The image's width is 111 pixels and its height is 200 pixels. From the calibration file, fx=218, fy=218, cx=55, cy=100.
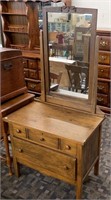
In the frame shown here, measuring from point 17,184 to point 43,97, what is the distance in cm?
82

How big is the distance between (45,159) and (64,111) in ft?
1.38

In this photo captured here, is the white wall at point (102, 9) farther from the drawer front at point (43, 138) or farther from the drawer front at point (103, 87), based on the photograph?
the drawer front at point (43, 138)

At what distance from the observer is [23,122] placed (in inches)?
66.4

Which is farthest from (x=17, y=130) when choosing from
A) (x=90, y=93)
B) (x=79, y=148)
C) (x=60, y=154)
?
(x=90, y=93)

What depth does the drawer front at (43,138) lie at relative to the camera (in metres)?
1.57

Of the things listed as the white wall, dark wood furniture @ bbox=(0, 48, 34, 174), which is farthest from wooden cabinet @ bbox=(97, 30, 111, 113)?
dark wood furniture @ bbox=(0, 48, 34, 174)

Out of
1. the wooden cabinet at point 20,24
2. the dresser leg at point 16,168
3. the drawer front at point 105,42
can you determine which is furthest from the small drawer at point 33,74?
the dresser leg at point 16,168

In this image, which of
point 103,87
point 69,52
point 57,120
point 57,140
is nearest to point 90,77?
point 69,52

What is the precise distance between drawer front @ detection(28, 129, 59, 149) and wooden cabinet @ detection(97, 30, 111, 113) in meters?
1.61

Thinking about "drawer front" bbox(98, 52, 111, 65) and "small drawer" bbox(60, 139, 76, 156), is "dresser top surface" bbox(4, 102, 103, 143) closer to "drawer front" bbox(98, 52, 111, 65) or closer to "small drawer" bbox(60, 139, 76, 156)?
"small drawer" bbox(60, 139, 76, 156)

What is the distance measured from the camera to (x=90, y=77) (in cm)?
170

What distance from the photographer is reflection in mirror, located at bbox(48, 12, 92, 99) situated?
1691 millimetres

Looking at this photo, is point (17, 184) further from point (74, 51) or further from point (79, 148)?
point (74, 51)

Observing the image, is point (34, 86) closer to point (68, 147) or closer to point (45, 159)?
point (45, 159)
